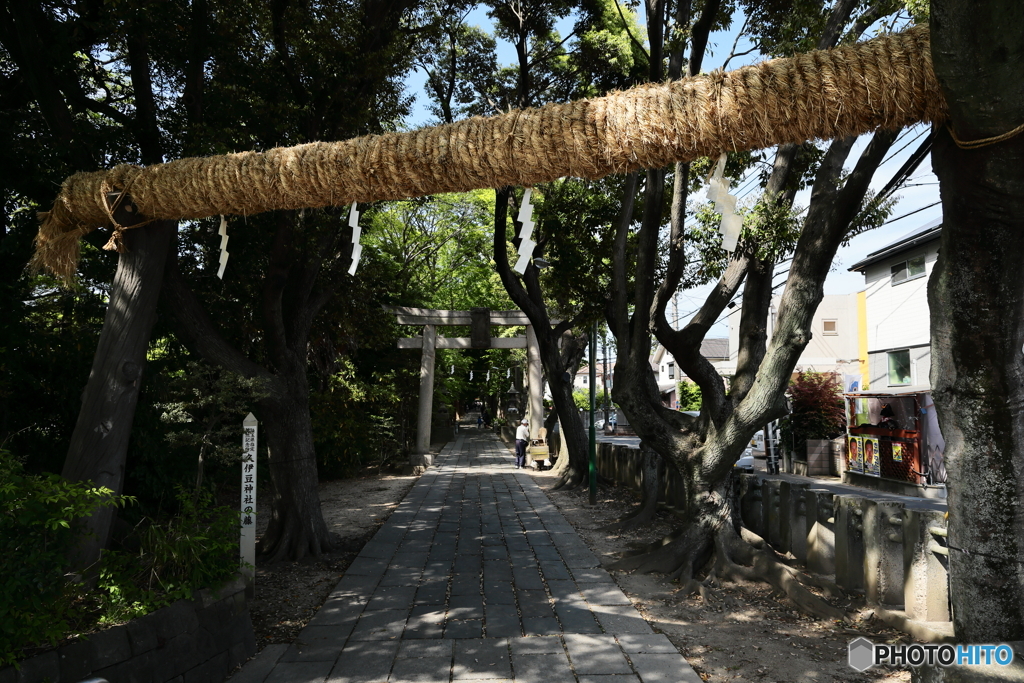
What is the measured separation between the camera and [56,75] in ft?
19.8

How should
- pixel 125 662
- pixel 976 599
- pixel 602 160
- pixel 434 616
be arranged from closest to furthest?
pixel 976 599 < pixel 602 160 < pixel 125 662 < pixel 434 616

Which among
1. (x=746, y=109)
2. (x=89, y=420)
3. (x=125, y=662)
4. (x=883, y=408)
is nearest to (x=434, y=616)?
(x=125, y=662)

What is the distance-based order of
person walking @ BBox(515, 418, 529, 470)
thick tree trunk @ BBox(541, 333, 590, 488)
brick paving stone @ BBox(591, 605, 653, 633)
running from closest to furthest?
brick paving stone @ BBox(591, 605, 653, 633) < thick tree trunk @ BBox(541, 333, 590, 488) < person walking @ BBox(515, 418, 529, 470)

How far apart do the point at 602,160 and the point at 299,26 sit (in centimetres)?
620

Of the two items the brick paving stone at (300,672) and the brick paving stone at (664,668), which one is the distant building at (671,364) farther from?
the brick paving stone at (300,672)

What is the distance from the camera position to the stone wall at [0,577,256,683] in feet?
11.4

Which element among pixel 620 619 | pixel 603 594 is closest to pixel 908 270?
pixel 603 594

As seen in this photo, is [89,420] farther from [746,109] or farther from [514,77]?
[514,77]

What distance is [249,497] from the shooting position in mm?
6180

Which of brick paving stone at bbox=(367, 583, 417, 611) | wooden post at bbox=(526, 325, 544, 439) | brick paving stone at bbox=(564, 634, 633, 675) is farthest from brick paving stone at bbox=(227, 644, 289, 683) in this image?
wooden post at bbox=(526, 325, 544, 439)

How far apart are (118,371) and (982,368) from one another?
15.7 feet

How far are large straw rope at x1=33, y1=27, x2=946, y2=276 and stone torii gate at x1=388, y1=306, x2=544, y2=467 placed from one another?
14.7m

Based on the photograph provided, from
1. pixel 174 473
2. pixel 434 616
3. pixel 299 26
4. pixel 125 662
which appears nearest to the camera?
pixel 125 662

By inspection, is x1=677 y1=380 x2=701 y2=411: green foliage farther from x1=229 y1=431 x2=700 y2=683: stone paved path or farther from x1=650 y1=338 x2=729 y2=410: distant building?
x1=229 y1=431 x2=700 y2=683: stone paved path
